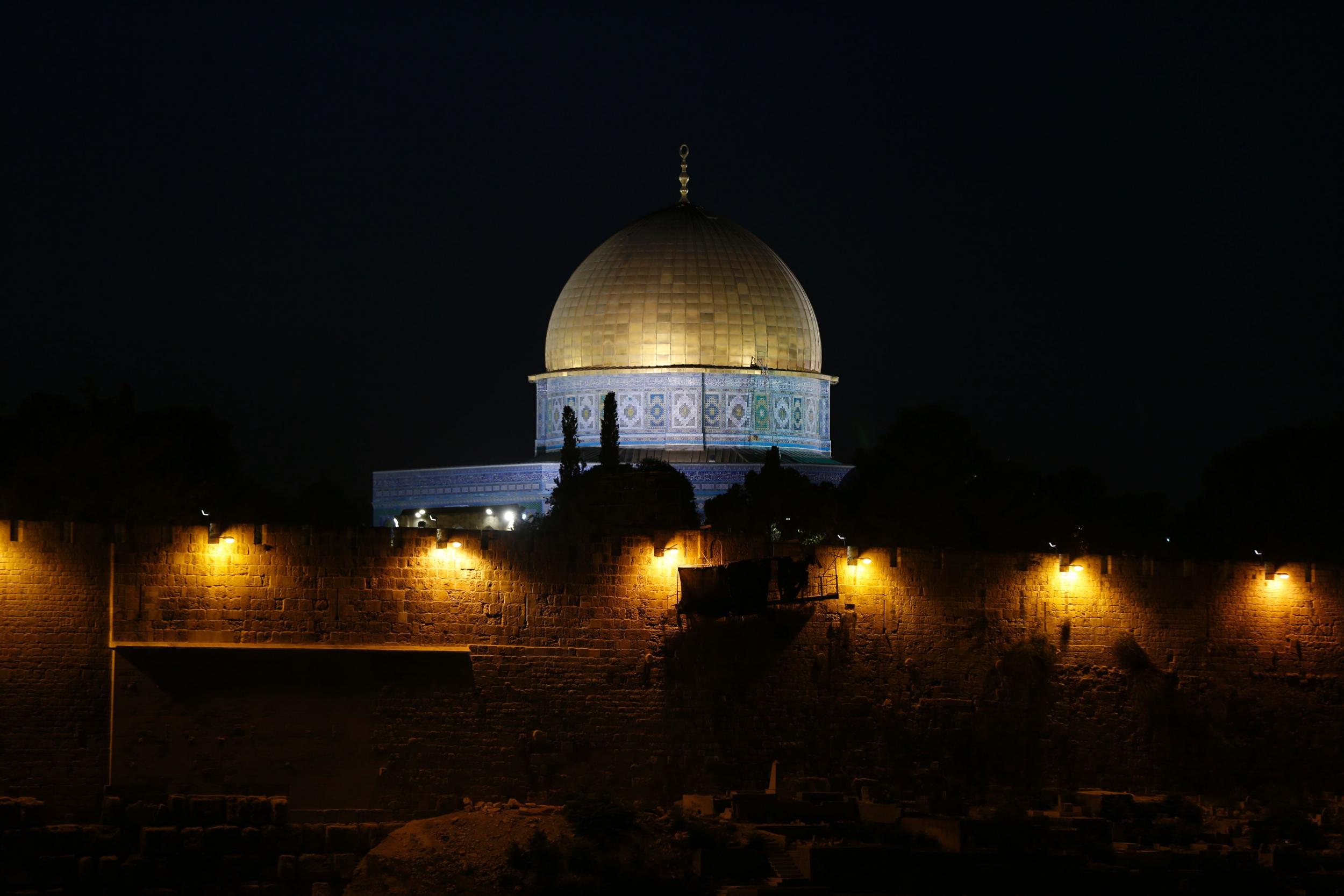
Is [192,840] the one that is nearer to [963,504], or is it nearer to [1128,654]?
[1128,654]

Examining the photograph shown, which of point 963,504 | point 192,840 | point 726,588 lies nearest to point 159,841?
point 192,840

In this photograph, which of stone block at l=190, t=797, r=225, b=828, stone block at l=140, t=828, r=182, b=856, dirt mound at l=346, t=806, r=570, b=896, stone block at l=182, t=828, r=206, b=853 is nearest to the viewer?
dirt mound at l=346, t=806, r=570, b=896

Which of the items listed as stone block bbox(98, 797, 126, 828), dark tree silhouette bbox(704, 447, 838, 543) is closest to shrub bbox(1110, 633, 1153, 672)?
dark tree silhouette bbox(704, 447, 838, 543)

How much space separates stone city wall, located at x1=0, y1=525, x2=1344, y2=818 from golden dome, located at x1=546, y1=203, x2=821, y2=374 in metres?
27.0

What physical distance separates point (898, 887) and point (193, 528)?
797cm

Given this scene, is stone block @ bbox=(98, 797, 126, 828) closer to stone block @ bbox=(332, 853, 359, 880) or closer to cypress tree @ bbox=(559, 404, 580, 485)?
stone block @ bbox=(332, 853, 359, 880)

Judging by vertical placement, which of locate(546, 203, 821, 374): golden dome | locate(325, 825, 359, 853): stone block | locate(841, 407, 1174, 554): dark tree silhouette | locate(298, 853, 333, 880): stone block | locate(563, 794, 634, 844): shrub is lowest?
locate(298, 853, 333, 880): stone block

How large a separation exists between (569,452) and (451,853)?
24370 mm

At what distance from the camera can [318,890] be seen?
29000 millimetres

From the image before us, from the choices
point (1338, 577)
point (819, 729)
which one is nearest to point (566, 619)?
point (819, 729)

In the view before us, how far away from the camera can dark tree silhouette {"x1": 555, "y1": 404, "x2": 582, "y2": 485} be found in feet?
172

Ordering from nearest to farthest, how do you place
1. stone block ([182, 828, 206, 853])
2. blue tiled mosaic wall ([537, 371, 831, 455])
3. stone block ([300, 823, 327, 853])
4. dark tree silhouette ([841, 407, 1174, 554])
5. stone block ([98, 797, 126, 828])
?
stone block ([182, 828, 206, 853])
stone block ([98, 797, 126, 828])
stone block ([300, 823, 327, 853])
dark tree silhouette ([841, 407, 1174, 554])
blue tiled mosaic wall ([537, 371, 831, 455])

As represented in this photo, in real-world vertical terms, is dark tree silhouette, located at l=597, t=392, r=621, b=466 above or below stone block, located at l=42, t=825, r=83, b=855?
above

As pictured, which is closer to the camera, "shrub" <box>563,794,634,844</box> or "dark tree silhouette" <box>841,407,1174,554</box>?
"shrub" <box>563,794,634,844</box>
